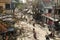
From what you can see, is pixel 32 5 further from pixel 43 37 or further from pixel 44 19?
pixel 43 37

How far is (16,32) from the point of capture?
6.66 feet

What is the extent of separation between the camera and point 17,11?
2047 mm

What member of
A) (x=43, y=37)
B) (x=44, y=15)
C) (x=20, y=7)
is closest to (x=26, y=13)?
(x=20, y=7)

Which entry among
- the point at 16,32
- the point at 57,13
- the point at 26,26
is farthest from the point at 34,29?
the point at 57,13

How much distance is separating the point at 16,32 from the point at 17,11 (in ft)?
0.89

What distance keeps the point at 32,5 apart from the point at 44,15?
21 centimetres

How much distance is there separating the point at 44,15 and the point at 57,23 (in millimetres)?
205

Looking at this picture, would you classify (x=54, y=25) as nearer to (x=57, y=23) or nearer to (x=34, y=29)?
(x=57, y=23)

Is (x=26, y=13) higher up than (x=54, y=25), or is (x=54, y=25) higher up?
(x=26, y=13)

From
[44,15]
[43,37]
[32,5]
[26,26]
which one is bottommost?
[43,37]

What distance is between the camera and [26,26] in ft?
6.77

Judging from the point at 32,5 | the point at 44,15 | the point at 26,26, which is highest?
the point at 32,5

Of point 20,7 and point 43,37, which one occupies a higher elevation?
point 20,7

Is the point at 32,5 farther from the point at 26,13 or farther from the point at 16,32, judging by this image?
the point at 16,32
